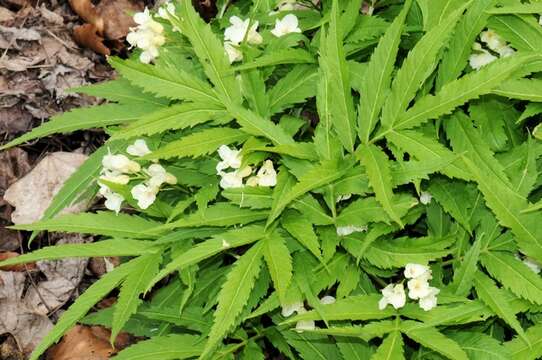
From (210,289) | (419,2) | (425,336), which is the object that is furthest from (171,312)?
(419,2)

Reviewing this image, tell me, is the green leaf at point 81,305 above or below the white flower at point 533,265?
below

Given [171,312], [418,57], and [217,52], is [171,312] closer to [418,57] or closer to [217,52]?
[217,52]

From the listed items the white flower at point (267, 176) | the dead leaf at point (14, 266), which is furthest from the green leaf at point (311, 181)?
the dead leaf at point (14, 266)

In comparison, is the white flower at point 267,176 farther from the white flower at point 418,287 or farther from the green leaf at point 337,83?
the white flower at point 418,287

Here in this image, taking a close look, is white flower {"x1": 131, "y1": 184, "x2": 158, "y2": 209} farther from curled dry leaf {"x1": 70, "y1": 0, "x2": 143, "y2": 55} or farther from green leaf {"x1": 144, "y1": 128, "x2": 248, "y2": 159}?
curled dry leaf {"x1": 70, "y1": 0, "x2": 143, "y2": 55}

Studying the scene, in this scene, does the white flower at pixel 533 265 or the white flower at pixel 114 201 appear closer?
the white flower at pixel 533 265

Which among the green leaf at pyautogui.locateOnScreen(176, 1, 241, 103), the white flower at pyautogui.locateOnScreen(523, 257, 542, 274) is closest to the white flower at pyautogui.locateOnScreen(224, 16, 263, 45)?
the green leaf at pyautogui.locateOnScreen(176, 1, 241, 103)
